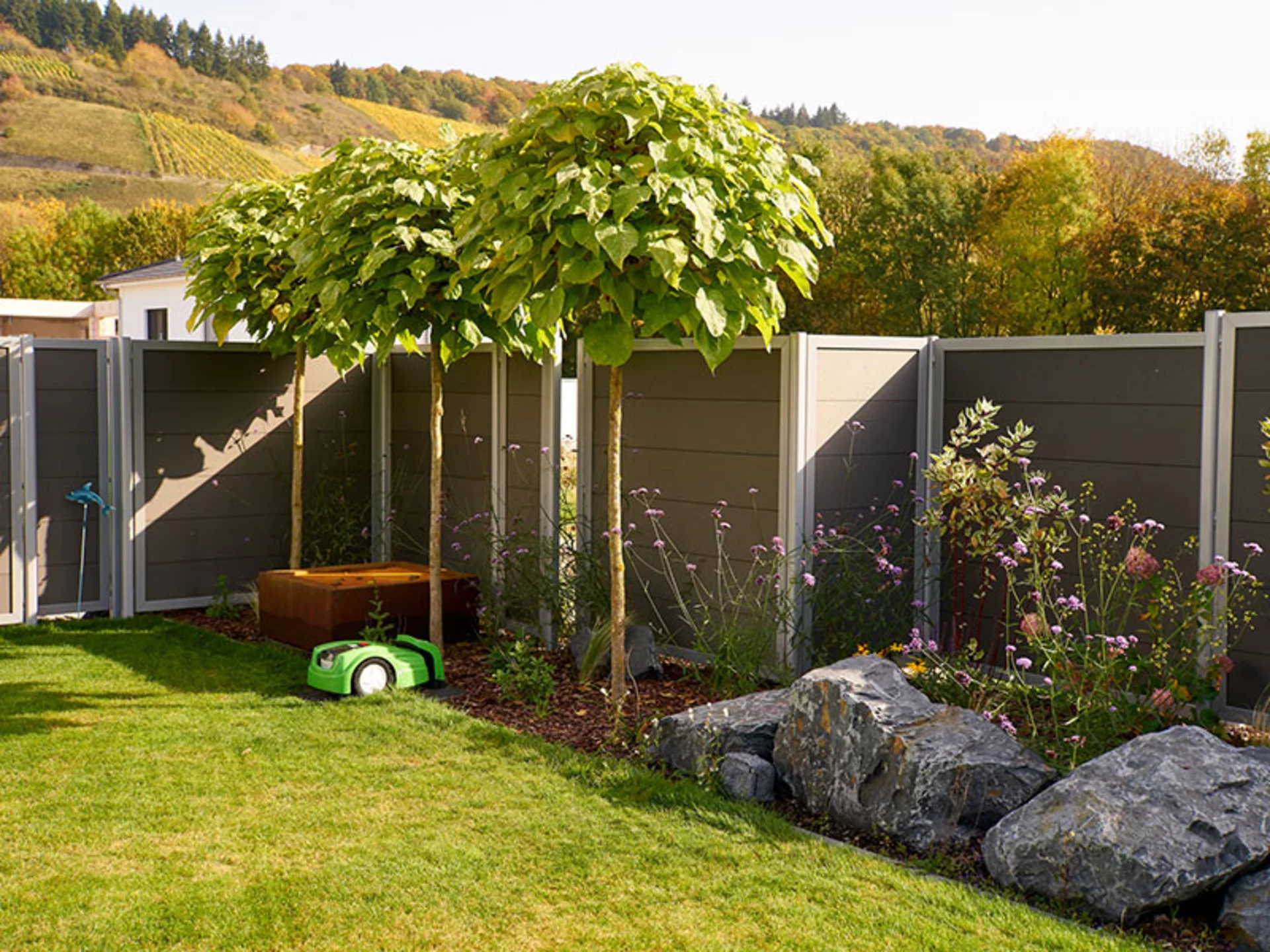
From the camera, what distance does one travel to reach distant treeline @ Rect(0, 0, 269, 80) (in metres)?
72.6

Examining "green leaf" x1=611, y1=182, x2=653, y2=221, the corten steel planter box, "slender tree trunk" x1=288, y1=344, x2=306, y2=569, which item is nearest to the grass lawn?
the corten steel planter box

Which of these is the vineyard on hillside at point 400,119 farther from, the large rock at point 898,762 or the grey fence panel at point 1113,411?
the large rock at point 898,762

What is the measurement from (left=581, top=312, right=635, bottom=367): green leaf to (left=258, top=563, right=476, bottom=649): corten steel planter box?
245 cm

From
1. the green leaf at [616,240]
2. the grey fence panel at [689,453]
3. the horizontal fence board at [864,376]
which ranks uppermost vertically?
the green leaf at [616,240]

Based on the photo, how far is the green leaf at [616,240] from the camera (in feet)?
15.0

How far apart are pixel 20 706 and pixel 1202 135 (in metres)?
43.6

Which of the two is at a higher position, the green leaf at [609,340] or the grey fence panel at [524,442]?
the green leaf at [609,340]

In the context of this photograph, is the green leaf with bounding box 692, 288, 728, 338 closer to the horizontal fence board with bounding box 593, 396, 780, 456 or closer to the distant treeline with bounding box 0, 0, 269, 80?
the horizontal fence board with bounding box 593, 396, 780, 456

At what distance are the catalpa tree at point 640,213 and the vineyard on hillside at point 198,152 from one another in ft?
219

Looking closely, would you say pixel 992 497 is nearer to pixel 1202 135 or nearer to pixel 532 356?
pixel 532 356

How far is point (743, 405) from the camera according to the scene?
6.24 m

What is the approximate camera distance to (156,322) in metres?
23.9

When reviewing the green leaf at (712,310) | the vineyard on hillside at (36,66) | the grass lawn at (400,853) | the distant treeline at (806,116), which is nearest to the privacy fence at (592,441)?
the green leaf at (712,310)

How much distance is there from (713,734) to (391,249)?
8.94 ft
